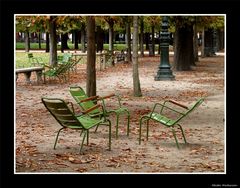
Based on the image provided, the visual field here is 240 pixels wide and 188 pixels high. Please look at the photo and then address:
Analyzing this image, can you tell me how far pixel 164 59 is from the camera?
68.4ft

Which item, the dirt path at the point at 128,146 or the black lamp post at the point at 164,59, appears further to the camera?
the black lamp post at the point at 164,59

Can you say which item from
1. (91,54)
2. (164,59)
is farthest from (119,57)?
(91,54)

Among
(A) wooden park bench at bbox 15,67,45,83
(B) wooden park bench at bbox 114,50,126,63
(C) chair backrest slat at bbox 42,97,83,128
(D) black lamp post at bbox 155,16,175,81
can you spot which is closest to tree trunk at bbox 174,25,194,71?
(D) black lamp post at bbox 155,16,175,81

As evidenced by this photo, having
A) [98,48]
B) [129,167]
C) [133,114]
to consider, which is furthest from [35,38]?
[129,167]

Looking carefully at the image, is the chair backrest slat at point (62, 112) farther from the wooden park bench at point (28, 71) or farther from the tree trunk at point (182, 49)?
the tree trunk at point (182, 49)

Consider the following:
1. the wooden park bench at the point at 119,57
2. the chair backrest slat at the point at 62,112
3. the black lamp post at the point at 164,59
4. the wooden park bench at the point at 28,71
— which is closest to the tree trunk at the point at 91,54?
the chair backrest slat at the point at 62,112

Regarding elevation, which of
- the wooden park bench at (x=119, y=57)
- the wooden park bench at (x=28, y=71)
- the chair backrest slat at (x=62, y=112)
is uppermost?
the wooden park bench at (x=119, y=57)

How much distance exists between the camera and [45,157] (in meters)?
7.63

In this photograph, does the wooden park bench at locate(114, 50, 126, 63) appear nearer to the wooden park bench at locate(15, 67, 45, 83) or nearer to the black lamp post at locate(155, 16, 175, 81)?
the black lamp post at locate(155, 16, 175, 81)

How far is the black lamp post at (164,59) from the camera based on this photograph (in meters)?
20.4

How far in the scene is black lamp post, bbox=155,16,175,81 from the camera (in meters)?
20.4

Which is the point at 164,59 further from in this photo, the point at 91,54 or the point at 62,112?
the point at 62,112
